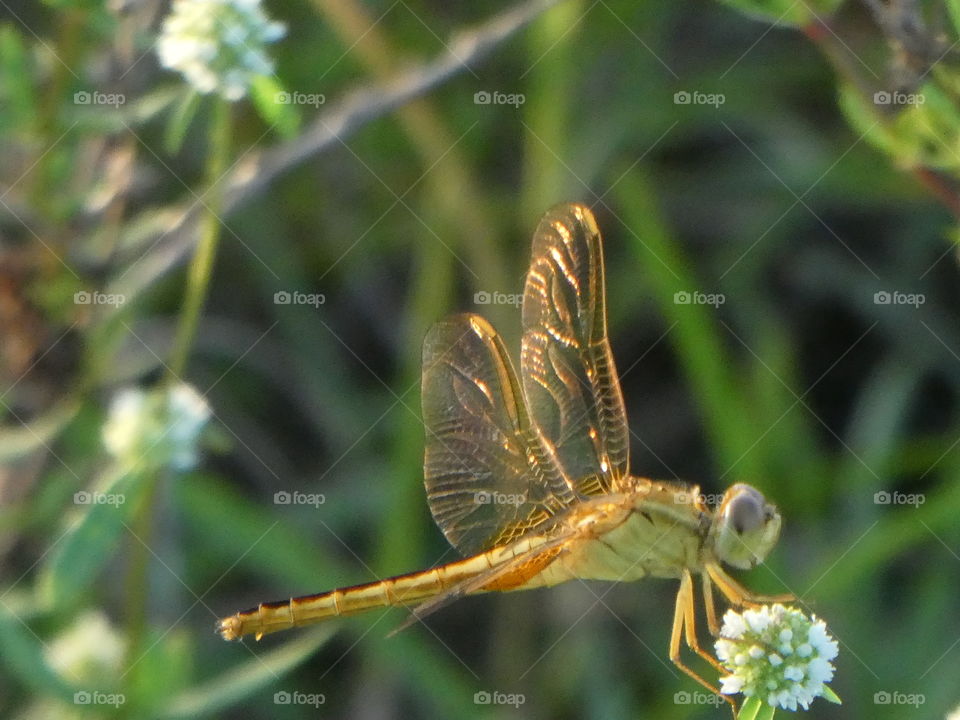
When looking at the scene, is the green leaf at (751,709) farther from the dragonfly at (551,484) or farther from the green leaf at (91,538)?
the green leaf at (91,538)

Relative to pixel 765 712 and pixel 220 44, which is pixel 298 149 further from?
pixel 765 712

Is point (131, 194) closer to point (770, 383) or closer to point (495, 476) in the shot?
point (495, 476)

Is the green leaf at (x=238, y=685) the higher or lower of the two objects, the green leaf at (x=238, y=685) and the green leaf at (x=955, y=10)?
the lower

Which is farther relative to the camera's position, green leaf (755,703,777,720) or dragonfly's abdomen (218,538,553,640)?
dragonfly's abdomen (218,538,553,640)

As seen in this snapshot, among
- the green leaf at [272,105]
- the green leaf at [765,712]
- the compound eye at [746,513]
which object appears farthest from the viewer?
the green leaf at [272,105]

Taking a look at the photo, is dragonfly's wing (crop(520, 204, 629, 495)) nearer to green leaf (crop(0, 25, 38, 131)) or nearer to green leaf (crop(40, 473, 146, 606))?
green leaf (crop(40, 473, 146, 606))

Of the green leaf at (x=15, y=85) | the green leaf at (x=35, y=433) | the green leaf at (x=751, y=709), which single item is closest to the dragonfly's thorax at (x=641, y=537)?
the green leaf at (x=751, y=709)

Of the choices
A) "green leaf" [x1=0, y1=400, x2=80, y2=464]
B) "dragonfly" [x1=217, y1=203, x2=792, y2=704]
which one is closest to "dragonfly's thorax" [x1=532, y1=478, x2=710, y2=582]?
"dragonfly" [x1=217, y1=203, x2=792, y2=704]
